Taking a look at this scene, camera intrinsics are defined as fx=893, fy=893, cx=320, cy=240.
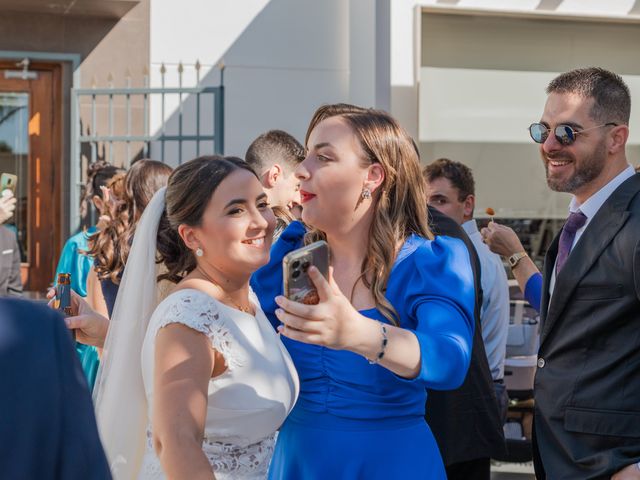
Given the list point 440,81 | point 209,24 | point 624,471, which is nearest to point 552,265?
point 624,471

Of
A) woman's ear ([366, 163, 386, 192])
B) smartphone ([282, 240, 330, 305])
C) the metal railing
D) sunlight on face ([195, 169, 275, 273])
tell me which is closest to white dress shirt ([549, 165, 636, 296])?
woman's ear ([366, 163, 386, 192])

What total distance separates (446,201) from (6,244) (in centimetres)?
361

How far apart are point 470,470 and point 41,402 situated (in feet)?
10.8

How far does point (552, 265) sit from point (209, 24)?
18.9 ft

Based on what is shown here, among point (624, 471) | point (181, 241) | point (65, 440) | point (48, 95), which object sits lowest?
point (624, 471)

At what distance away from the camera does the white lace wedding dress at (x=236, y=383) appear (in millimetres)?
2439

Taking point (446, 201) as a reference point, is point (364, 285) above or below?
below

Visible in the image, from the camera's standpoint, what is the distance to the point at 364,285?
8.43 ft

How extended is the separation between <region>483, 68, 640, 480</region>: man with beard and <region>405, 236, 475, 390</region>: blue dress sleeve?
1.61ft

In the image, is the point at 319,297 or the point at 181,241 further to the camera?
the point at 181,241

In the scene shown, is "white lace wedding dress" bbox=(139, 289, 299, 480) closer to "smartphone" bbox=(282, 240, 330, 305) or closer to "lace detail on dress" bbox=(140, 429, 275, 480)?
"lace detail on dress" bbox=(140, 429, 275, 480)

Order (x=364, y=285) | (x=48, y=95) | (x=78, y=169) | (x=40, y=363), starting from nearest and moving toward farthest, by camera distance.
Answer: (x=40, y=363) → (x=364, y=285) → (x=78, y=169) → (x=48, y=95)

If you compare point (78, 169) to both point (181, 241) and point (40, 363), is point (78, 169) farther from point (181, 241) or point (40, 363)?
point (40, 363)

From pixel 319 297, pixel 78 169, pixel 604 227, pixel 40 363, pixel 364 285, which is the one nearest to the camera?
pixel 40 363
